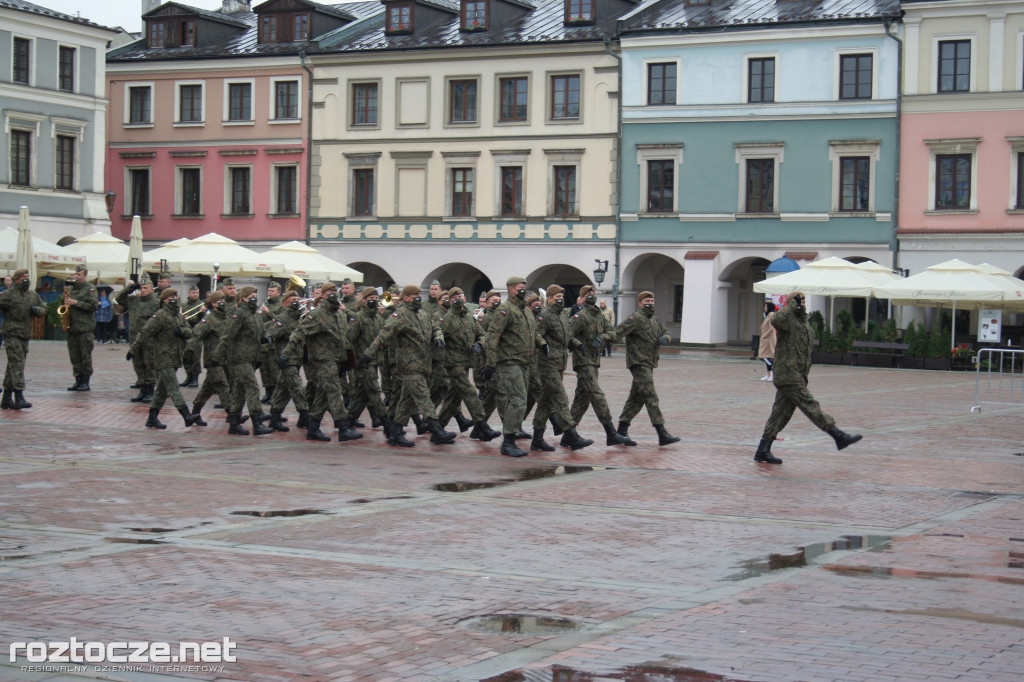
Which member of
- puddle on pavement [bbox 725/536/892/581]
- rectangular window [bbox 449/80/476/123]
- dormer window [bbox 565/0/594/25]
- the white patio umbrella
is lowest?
puddle on pavement [bbox 725/536/892/581]

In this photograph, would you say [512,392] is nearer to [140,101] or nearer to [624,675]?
[624,675]

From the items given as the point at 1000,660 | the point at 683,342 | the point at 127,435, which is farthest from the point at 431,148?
the point at 1000,660

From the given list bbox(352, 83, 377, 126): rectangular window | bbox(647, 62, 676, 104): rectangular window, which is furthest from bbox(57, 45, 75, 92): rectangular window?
bbox(647, 62, 676, 104): rectangular window

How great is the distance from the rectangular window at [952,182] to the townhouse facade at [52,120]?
87.7 ft

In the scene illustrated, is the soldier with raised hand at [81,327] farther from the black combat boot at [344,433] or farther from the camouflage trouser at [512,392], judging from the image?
the camouflage trouser at [512,392]

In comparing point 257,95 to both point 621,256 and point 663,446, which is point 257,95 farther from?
→ point 663,446

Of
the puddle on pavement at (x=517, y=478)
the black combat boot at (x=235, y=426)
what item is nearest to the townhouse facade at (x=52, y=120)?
the black combat boot at (x=235, y=426)

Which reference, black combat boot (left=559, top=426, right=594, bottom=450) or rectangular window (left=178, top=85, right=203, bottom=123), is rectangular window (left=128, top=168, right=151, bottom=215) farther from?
black combat boot (left=559, top=426, right=594, bottom=450)

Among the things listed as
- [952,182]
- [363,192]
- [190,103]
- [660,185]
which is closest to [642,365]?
[952,182]

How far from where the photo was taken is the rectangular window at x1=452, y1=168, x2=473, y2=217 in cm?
4644

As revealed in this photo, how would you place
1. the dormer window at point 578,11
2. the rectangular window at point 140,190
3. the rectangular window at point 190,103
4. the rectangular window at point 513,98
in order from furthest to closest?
the rectangular window at point 140,190 < the rectangular window at point 190,103 < the rectangular window at point 513,98 < the dormer window at point 578,11

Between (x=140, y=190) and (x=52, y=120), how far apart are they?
6282mm

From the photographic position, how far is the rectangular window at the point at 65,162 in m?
45.3

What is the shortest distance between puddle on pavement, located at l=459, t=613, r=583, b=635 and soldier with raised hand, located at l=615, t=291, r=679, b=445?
8.55m
